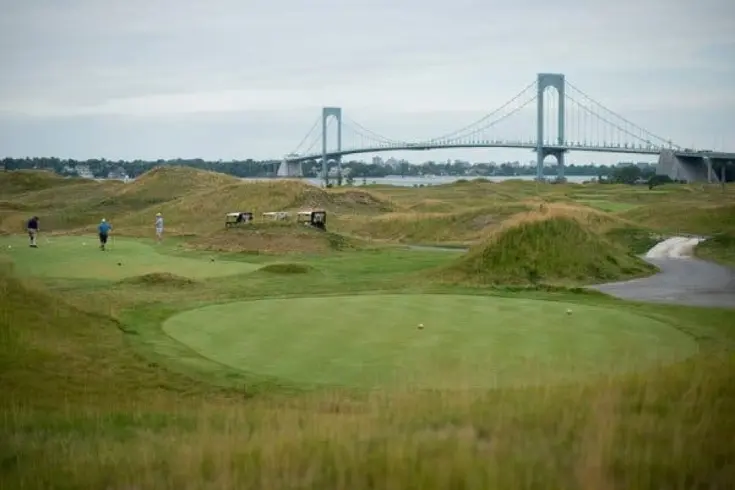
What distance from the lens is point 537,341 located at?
532 inches

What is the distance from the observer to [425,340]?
13.6 m

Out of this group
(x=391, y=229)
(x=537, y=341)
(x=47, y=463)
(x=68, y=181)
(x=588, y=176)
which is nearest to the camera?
(x=47, y=463)

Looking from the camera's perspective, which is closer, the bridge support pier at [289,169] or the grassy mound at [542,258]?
the grassy mound at [542,258]

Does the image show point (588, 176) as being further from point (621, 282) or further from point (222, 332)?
point (222, 332)

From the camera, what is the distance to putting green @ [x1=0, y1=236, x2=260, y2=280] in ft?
90.3

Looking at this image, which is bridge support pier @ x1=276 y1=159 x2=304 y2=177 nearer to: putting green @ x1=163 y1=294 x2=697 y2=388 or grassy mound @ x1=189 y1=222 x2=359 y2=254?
grassy mound @ x1=189 y1=222 x2=359 y2=254

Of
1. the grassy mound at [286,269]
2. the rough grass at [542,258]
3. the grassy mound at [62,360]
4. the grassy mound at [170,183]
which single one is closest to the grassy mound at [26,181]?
the grassy mound at [170,183]

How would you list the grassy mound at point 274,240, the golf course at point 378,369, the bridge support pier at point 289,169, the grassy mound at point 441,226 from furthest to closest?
the bridge support pier at point 289,169 < the grassy mound at point 441,226 < the grassy mound at point 274,240 < the golf course at point 378,369

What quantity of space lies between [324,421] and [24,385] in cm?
499

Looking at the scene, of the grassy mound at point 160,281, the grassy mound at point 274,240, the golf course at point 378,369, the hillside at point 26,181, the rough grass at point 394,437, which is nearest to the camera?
the rough grass at point 394,437

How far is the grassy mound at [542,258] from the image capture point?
25.2 metres

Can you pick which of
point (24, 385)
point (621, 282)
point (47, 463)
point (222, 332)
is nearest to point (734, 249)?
point (621, 282)

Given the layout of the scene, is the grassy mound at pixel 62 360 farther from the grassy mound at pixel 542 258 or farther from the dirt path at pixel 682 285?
the dirt path at pixel 682 285

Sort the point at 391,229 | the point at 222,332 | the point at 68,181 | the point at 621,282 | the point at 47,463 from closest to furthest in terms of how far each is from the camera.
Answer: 1. the point at 47,463
2. the point at 222,332
3. the point at 621,282
4. the point at 391,229
5. the point at 68,181
